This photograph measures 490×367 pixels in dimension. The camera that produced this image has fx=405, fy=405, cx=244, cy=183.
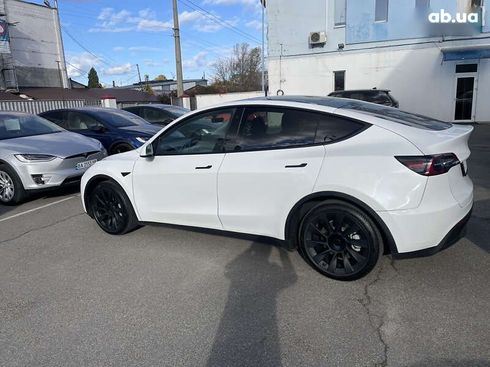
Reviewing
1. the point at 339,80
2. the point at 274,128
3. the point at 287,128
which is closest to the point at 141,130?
the point at 274,128

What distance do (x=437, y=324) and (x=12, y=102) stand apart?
20.4 m

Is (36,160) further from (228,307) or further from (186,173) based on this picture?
(228,307)

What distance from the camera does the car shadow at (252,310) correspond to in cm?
265

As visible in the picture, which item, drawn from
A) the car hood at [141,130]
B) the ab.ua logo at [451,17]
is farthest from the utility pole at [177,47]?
the car hood at [141,130]

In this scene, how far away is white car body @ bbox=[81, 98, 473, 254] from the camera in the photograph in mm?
3123

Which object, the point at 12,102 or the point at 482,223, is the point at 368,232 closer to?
the point at 482,223

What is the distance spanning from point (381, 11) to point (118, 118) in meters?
16.3

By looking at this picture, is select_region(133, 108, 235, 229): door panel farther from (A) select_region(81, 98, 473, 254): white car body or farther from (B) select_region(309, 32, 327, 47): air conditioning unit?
(B) select_region(309, 32, 327, 47): air conditioning unit

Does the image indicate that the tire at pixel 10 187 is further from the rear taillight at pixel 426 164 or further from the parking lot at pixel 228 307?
the rear taillight at pixel 426 164

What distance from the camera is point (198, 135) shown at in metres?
4.22

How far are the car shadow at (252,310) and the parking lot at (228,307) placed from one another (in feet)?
0.03

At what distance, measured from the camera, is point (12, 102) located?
1861cm

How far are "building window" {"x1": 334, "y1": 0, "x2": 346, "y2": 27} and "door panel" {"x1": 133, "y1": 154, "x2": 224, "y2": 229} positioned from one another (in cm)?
1966

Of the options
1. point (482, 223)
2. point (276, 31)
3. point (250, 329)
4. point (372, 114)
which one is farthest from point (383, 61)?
point (250, 329)
